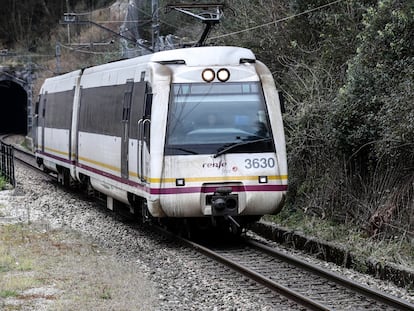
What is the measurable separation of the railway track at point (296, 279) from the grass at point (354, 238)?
3.20 ft

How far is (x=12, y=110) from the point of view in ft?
241

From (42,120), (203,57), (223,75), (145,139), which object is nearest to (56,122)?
(42,120)

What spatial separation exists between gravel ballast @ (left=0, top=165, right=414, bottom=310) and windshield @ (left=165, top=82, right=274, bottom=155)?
5.77ft

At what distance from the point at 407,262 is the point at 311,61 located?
355 inches

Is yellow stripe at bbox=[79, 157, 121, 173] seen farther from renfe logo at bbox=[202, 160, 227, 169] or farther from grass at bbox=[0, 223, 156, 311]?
renfe logo at bbox=[202, 160, 227, 169]

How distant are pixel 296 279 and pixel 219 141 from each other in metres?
2.85

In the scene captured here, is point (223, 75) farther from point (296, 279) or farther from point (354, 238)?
point (296, 279)

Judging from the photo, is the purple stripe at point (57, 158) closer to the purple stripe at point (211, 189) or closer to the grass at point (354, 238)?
the grass at point (354, 238)

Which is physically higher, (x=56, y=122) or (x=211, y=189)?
(x=56, y=122)

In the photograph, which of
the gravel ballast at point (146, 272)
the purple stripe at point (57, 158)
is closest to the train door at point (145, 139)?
the gravel ballast at point (146, 272)

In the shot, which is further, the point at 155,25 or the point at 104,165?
the point at 155,25

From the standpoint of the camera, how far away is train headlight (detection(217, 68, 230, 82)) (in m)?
12.7

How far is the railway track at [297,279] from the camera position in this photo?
29.3ft

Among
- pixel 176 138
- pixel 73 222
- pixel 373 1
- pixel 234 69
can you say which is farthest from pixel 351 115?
pixel 73 222
